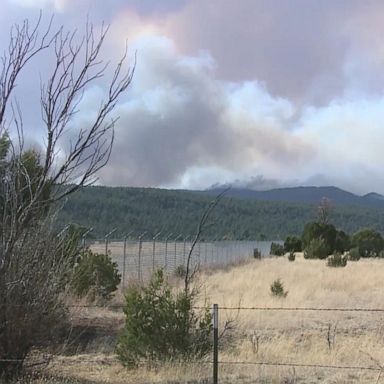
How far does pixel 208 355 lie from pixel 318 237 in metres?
43.4

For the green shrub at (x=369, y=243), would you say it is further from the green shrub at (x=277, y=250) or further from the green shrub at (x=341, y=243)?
the green shrub at (x=277, y=250)

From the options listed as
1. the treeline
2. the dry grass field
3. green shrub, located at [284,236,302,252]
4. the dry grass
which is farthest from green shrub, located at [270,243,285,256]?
the dry grass field

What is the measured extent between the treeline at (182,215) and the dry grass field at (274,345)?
276 inches

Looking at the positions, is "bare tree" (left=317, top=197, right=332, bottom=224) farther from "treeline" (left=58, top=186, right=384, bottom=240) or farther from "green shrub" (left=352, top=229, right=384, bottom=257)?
"green shrub" (left=352, top=229, right=384, bottom=257)

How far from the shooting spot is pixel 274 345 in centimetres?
1204

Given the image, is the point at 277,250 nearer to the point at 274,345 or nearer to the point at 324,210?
the point at 324,210

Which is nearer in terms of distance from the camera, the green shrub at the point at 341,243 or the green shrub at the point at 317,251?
the green shrub at the point at 317,251

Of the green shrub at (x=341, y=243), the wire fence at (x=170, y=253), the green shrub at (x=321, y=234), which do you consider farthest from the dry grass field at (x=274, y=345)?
the green shrub at (x=341, y=243)

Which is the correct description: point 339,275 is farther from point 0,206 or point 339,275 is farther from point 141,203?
point 141,203

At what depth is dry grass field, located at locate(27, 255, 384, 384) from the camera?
31.2ft

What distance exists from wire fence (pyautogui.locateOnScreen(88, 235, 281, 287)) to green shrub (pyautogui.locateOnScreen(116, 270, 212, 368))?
11167 millimetres

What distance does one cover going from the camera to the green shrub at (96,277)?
16766 mm

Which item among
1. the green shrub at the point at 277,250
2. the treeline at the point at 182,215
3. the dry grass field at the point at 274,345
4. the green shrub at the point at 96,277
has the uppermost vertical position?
the treeline at the point at 182,215

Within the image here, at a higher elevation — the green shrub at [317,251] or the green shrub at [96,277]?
the green shrub at [317,251]
